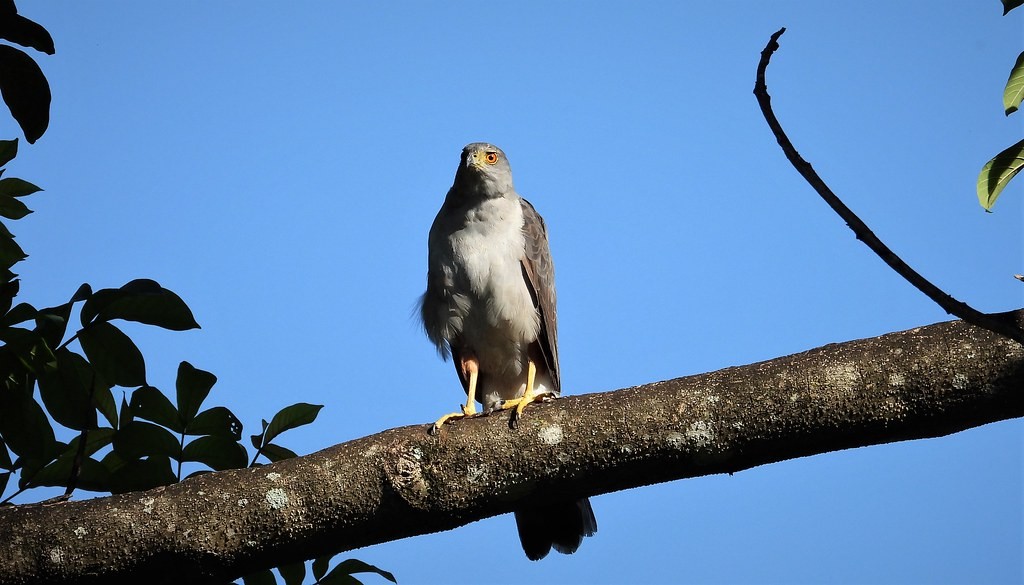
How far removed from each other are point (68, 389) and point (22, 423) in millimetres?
142

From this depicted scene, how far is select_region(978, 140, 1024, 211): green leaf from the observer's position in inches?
90.0

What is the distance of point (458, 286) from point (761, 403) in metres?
2.81

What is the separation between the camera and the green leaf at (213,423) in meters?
2.68

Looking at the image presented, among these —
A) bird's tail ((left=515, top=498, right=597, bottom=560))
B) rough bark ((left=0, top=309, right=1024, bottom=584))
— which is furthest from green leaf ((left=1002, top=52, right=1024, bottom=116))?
bird's tail ((left=515, top=498, right=597, bottom=560))

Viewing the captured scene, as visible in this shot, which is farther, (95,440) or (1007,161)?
(95,440)

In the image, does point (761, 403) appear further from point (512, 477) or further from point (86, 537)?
point (86, 537)

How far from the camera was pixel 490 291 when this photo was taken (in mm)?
4910

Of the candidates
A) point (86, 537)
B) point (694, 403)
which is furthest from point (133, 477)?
point (694, 403)

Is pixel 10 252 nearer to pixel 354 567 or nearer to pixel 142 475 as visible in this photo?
pixel 142 475

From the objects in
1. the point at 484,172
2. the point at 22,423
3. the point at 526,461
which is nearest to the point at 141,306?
the point at 22,423

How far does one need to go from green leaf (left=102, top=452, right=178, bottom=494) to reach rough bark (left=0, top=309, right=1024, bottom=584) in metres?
0.10

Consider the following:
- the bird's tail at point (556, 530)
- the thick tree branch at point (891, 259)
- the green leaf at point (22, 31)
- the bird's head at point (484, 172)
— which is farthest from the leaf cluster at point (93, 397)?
the bird's head at point (484, 172)

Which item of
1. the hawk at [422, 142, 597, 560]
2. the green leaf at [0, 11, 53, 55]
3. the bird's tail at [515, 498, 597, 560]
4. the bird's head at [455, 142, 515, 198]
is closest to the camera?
the green leaf at [0, 11, 53, 55]

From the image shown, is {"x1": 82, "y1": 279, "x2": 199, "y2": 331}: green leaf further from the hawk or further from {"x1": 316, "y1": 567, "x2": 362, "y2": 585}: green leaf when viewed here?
the hawk
